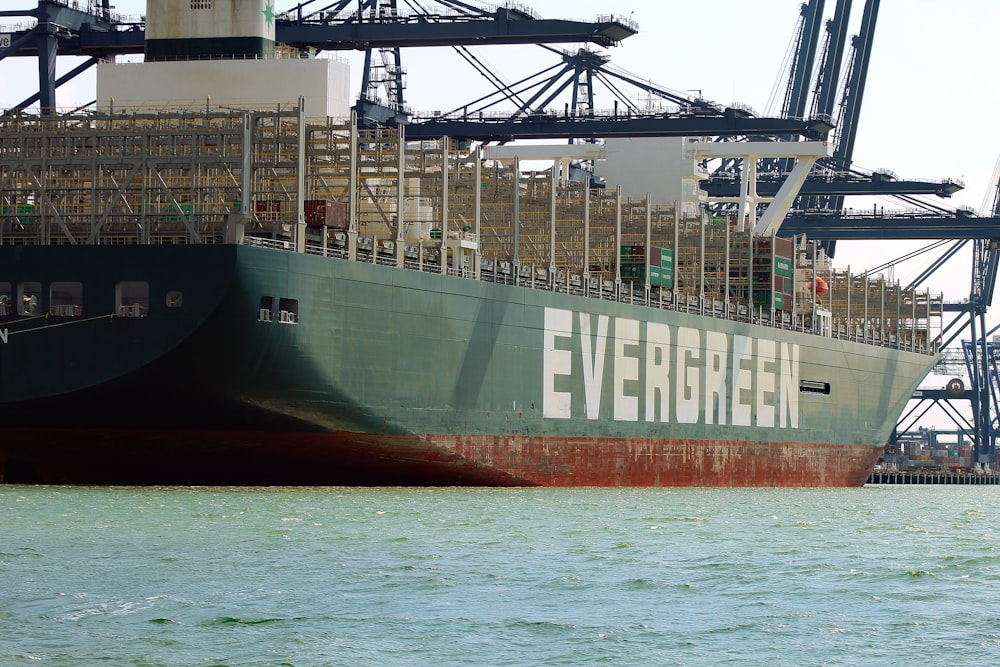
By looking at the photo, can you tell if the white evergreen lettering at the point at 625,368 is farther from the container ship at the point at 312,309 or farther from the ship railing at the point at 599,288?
the ship railing at the point at 599,288

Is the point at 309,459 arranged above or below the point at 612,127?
below

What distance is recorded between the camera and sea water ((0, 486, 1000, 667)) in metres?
14.7

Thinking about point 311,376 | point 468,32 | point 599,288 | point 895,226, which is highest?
point 468,32

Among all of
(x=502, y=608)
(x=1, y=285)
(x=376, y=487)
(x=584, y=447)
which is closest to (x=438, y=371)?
(x=376, y=487)

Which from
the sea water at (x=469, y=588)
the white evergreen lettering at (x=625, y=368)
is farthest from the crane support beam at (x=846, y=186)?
the sea water at (x=469, y=588)

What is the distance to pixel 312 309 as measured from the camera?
33062 millimetres

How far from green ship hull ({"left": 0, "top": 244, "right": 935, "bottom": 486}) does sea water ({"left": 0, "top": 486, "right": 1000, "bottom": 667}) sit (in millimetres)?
3724

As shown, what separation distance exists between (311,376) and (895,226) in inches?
1782

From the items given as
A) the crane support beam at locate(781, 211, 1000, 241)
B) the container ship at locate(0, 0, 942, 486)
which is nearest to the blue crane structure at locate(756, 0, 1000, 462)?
the crane support beam at locate(781, 211, 1000, 241)

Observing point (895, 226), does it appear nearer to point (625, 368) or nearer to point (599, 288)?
point (599, 288)

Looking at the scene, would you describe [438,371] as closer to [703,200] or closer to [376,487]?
[376,487]

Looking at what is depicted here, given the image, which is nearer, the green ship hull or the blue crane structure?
the green ship hull

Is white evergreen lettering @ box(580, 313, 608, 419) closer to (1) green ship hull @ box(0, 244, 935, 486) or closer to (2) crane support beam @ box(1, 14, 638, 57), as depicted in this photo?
(1) green ship hull @ box(0, 244, 935, 486)

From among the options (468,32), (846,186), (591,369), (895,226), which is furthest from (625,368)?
(895,226)
